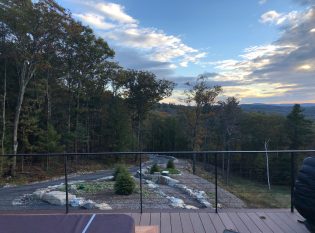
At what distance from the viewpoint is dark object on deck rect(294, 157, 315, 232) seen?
9.01 ft

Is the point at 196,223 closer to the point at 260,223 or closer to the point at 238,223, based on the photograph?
the point at 238,223

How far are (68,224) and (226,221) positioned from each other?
188 cm

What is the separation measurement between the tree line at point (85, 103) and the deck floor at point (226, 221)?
1359cm

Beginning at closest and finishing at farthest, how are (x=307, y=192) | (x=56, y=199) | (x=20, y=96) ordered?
1. (x=307, y=192)
2. (x=56, y=199)
3. (x=20, y=96)

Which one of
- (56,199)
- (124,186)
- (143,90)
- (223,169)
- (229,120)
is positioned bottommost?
(223,169)

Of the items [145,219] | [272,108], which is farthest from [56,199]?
[272,108]


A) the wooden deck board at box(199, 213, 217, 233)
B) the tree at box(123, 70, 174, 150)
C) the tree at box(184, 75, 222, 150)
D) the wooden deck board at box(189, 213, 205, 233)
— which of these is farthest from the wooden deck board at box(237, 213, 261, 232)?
the tree at box(123, 70, 174, 150)

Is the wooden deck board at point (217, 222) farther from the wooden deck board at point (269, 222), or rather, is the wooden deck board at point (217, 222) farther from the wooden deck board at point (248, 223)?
the wooden deck board at point (269, 222)

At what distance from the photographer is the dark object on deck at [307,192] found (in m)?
2.75

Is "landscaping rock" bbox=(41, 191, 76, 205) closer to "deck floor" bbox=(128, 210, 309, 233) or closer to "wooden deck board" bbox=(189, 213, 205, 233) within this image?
"deck floor" bbox=(128, 210, 309, 233)

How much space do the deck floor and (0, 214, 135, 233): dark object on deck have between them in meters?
1.10

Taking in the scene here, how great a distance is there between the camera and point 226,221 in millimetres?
3496

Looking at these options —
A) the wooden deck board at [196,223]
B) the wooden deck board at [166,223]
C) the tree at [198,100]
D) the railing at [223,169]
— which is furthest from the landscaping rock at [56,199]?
the tree at [198,100]

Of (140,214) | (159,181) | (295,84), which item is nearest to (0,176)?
(159,181)
